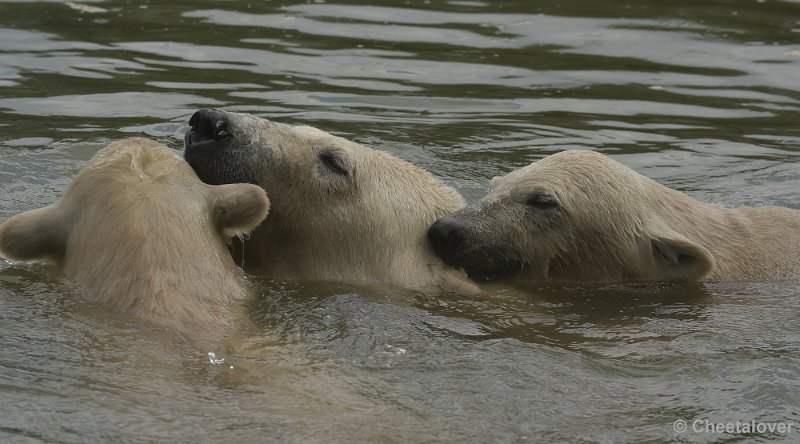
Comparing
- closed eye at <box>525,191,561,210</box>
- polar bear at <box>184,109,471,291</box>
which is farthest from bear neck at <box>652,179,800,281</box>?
polar bear at <box>184,109,471,291</box>

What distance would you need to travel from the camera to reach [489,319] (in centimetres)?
666

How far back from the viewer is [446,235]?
7367 millimetres

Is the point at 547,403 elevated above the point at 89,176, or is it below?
below

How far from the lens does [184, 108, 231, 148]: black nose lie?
6.79 metres

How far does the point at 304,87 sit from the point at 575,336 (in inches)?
240

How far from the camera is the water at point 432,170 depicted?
16.6 feet

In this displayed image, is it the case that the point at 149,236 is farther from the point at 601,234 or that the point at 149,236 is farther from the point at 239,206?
the point at 601,234

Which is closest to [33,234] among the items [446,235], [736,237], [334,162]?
[334,162]

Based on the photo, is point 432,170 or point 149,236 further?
point 432,170

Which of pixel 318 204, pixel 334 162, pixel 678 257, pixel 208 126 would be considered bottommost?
pixel 678 257

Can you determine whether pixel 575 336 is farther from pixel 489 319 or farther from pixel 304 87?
pixel 304 87

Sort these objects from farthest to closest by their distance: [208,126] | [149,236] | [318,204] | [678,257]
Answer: [678,257], [318,204], [208,126], [149,236]

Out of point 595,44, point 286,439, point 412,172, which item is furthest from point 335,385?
point 595,44

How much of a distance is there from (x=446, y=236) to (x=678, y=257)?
56.9 inches
